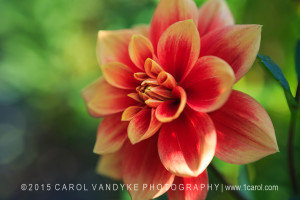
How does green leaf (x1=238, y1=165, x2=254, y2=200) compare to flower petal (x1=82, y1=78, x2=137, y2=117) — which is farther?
green leaf (x1=238, y1=165, x2=254, y2=200)

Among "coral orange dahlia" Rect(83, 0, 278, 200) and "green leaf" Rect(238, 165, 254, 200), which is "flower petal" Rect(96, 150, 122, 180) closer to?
"coral orange dahlia" Rect(83, 0, 278, 200)

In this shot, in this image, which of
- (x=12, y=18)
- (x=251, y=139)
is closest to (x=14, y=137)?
(x=12, y=18)

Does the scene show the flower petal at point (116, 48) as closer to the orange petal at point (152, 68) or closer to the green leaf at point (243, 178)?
the orange petal at point (152, 68)

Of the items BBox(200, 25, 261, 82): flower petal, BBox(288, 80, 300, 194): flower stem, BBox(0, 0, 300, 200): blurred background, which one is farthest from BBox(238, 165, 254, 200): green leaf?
BBox(200, 25, 261, 82): flower petal

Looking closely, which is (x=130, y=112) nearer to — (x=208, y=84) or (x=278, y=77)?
(x=208, y=84)

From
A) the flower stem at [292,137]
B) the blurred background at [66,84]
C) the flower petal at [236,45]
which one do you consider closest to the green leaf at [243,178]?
the flower stem at [292,137]

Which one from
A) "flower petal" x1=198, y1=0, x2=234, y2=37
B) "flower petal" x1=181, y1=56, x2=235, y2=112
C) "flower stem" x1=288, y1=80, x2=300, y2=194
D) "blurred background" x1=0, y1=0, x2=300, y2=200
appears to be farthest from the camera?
"blurred background" x1=0, y1=0, x2=300, y2=200
